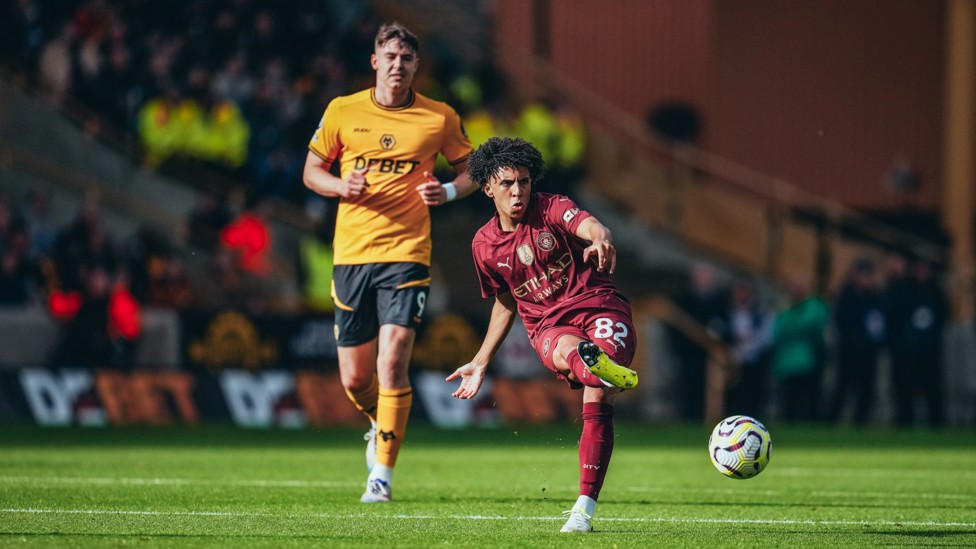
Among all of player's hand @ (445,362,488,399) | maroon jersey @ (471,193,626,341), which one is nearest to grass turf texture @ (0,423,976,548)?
player's hand @ (445,362,488,399)

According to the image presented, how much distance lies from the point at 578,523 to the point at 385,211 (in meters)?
2.85

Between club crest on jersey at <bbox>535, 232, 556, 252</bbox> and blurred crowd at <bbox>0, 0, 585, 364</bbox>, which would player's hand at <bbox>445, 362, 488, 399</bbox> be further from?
blurred crowd at <bbox>0, 0, 585, 364</bbox>

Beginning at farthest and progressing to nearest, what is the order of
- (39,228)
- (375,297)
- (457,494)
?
(39,228) → (457,494) → (375,297)

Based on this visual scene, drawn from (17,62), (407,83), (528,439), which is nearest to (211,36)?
(17,62)

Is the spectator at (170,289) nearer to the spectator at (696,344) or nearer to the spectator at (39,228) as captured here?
the spectator at (39,228)

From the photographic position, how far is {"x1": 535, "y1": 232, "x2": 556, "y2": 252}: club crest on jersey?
8086 mm

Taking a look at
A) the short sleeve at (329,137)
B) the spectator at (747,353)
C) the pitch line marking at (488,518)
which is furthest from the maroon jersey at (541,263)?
the spectator at (747,353)

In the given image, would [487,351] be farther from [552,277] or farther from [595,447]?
[595,447]

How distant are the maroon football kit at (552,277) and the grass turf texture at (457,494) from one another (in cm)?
101

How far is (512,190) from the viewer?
26.4 ft

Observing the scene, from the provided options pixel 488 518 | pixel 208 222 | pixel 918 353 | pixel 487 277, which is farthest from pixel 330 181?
pixel 918 353

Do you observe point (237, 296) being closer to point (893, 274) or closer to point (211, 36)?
point (211, 36)

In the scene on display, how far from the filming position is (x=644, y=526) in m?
8.18

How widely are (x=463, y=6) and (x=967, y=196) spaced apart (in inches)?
406
